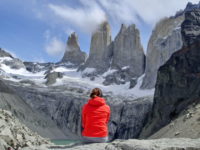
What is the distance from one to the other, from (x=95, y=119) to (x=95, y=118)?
0.09ft

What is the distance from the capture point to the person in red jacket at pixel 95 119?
962cm

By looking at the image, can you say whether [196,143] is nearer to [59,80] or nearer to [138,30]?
[59,80]

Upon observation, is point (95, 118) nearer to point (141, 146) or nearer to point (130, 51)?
point (141, 146)

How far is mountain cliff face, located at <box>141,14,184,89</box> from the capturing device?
495ft

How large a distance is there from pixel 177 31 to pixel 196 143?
142125mm

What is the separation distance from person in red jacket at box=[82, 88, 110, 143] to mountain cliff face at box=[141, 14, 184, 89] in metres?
141

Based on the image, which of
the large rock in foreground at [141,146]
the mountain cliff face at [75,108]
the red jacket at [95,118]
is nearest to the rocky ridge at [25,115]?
the mountain cliff face at [75,108]

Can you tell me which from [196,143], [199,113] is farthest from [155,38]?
[196,143]

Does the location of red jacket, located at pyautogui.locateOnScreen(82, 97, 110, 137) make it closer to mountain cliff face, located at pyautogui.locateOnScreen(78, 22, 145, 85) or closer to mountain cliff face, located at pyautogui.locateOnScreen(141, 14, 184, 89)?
mountain cliff face, located at pyautogui.locateOnScreen(141, 14, 184, 89)

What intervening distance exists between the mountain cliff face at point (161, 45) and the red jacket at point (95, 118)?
14093 cm

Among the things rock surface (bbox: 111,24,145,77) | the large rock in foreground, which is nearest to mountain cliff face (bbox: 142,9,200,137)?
the large rock in foreground

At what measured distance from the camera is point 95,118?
971cm


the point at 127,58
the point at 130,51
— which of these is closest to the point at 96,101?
the point at 130,51

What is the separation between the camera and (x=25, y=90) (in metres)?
148
